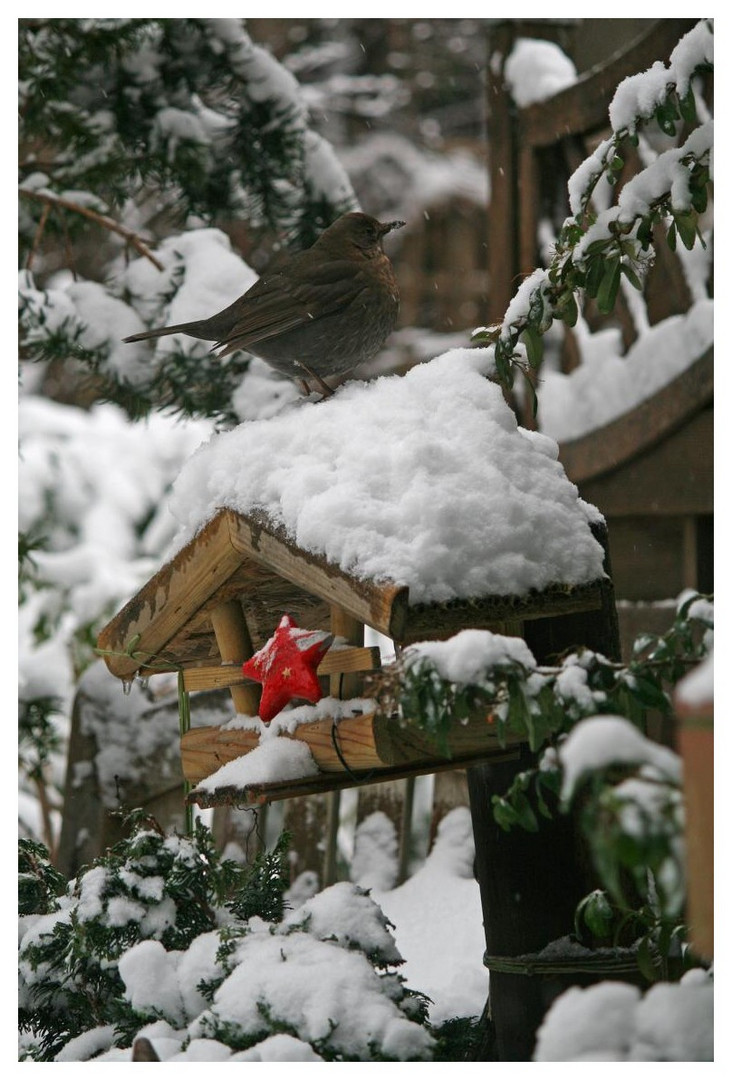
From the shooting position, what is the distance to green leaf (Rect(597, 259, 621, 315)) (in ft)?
4.25

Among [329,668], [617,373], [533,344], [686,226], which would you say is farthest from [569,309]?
[617,373]

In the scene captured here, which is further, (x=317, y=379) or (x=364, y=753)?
(x=317, y=379)

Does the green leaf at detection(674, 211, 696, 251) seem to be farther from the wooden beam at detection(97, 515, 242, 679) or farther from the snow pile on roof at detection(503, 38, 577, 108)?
the snow pile on roof at detection(503, 38, 577, 108)

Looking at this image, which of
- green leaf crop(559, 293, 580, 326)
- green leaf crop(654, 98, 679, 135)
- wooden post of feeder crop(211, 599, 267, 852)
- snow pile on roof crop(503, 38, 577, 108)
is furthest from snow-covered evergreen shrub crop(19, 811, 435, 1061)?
snow pile on roof crop(503, 38, 577, 108)

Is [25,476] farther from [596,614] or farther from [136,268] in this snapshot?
[596,614]

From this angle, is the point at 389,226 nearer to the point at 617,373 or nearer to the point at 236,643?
the point at 236,643

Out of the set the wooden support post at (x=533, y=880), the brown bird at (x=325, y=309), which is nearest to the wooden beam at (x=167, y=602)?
the brown bird at (x=325, y=309)

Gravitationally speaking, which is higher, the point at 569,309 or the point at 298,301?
the point at 298,301

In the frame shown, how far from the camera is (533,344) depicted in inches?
53.6

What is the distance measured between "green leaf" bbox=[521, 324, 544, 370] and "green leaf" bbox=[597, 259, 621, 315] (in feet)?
0.29

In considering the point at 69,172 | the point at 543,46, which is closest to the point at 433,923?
the point at 69,172

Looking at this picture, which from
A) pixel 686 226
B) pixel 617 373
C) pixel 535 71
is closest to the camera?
pixel 686 226

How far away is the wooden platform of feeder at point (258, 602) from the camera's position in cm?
128

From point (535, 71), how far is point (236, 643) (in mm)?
2172
